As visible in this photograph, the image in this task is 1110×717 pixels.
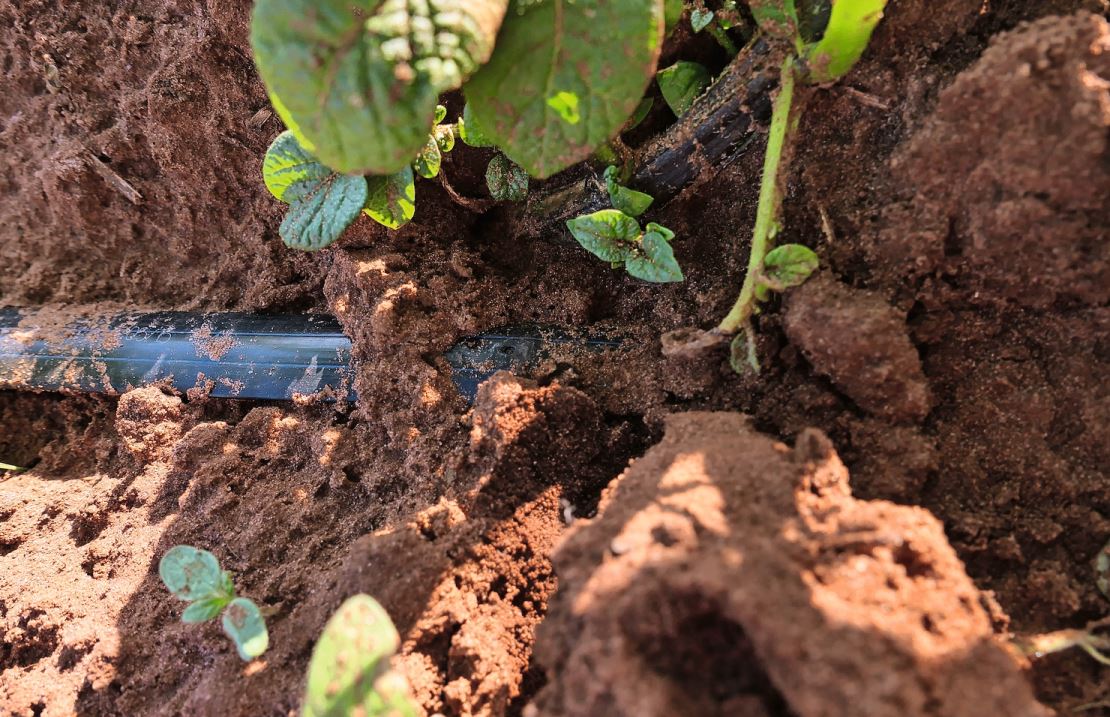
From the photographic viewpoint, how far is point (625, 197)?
1.52 m

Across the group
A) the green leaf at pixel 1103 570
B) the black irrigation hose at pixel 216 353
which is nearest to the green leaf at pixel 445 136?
the black irrigation hose at pixel 216 353

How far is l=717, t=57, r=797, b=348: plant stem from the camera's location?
4.17 feet

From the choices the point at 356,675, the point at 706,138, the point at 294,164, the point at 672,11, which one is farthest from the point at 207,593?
the point at 672,11

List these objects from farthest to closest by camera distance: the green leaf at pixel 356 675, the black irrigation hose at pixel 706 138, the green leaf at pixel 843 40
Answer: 1. the black irrigation hose at pixel 706 138
2. the green leaf at pixel 843 40
3. the green leaf at pixel 356 675

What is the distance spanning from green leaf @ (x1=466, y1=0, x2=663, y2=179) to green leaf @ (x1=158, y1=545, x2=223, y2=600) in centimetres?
105

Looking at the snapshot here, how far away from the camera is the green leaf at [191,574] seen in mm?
1252

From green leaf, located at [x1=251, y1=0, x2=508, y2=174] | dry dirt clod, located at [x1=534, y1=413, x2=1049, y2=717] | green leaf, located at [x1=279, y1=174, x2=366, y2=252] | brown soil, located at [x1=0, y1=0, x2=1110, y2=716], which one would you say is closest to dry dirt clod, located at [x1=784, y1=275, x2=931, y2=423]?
brown soil, located at [x1=0, y1=0, x2=1110, y2=716]

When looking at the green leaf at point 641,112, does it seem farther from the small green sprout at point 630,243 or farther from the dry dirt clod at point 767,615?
the dry dirt clod at point 767,615

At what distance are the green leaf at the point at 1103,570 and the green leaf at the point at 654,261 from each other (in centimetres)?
89

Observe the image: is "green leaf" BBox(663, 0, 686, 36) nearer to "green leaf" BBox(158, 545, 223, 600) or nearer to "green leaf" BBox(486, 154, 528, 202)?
"green leaf" BBox(486, 154, 528, 202)

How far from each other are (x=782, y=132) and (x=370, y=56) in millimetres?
814

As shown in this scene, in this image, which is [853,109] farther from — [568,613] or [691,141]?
[568,613]

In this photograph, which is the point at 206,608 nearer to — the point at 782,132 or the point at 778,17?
the point at 782,132

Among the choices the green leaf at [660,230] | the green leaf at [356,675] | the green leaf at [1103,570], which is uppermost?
the green leaf at [660,230]
